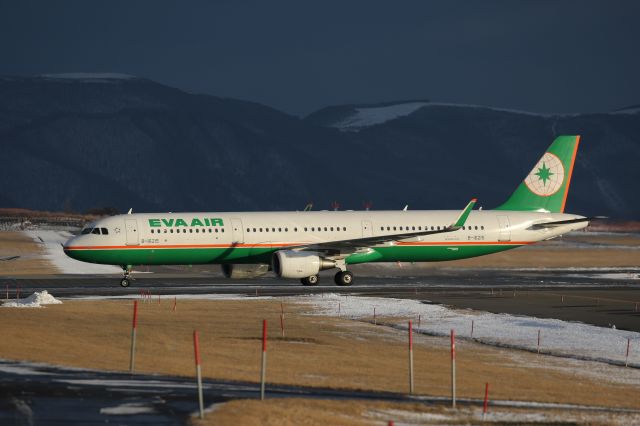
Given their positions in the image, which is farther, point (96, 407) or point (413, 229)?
point (413, 229)

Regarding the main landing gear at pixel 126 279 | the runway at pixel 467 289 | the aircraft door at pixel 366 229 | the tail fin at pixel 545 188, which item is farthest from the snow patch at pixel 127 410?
the tail fin at pixel 545 188

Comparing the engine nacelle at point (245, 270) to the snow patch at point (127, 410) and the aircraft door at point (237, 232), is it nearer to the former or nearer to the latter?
the aircraft door at point (237, 232)

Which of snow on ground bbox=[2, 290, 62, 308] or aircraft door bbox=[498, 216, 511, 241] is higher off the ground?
aircraft door bbox=[498, 216, 511, 241]

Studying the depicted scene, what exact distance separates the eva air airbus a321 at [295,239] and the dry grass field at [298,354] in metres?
14.5

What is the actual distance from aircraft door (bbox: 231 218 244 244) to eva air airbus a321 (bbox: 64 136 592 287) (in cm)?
5

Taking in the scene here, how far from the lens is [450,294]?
5075 cm

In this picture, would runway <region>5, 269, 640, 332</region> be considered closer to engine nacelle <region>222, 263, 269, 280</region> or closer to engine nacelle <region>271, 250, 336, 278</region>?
engine nacelle <region>222, 263, 269, 280</region>

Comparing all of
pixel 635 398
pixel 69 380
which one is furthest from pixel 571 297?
pixel 69 380

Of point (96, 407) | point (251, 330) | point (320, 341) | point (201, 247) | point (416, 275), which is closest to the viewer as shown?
point (96, 407)

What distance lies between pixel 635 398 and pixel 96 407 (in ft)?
39.0

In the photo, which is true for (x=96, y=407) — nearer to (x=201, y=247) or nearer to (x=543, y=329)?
(x=543, y=329)

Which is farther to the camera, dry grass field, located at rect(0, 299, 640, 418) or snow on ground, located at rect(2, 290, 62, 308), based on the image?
snow on ground, located at rect(2, 290, 62, 308)

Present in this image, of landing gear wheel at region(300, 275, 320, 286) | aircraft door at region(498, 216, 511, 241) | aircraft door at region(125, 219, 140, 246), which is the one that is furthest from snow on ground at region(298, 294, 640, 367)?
aircraft door at region(498, 216, 511, 241)

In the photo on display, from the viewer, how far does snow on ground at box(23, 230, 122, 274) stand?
6619cm
